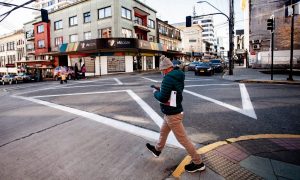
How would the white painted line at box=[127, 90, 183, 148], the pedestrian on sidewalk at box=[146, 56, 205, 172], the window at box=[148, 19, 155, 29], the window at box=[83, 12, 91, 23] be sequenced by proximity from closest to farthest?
1. the pedestrian on sidewalk at box=[146, 56, 205, 172]
2. the white painted line at box=[127, 90, 183, 148]
3. the window at box=[83, 12, 91, 23]
4. the window at box=[148, 19, 155, 29]

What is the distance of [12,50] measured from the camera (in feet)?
167

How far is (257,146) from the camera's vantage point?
13.1 ft

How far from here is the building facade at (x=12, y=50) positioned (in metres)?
47.9

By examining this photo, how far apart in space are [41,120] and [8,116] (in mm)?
1769

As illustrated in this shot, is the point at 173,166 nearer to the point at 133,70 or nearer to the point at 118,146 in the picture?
the point at 118,146

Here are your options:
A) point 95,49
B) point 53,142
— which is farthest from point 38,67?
point 53,142

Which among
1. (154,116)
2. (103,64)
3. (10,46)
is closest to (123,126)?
(154,116)

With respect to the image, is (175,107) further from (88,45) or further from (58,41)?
(58,41)

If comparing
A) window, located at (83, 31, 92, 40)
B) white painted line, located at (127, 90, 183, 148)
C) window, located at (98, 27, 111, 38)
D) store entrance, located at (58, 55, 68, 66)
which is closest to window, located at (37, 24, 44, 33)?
store entrance, located at (58, 55, 68, 66)

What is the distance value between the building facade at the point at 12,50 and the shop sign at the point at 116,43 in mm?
26436

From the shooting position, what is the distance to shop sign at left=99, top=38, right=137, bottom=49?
90.7 feet

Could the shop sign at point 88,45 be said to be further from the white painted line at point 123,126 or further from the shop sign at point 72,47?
the white painted line at point 123,126

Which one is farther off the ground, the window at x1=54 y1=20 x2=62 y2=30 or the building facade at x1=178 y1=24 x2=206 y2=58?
the building facade at x1=178 y1=24 x2=206 y2=58

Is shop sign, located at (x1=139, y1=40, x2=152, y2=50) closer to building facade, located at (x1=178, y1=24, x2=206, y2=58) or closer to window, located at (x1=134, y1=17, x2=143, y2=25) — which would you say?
window, located at (x1=134, y1=17, x2=143, y2=25)
